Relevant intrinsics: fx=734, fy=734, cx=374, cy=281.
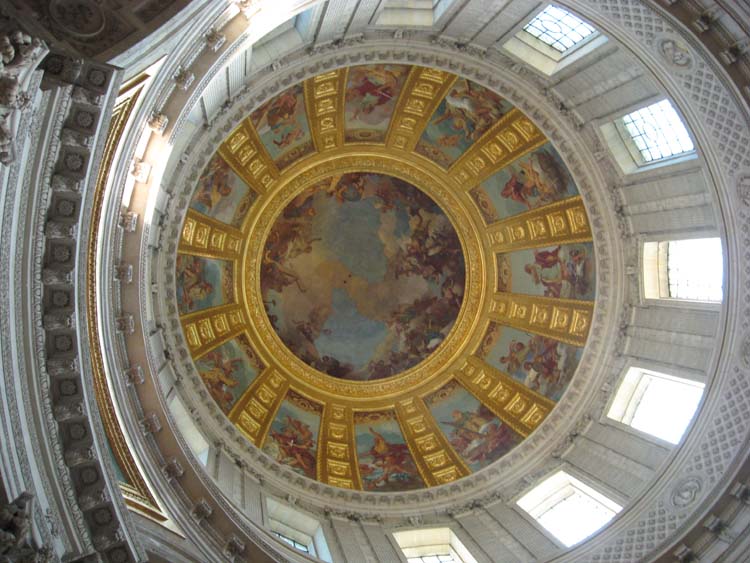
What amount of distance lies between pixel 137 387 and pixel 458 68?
38.0 feet

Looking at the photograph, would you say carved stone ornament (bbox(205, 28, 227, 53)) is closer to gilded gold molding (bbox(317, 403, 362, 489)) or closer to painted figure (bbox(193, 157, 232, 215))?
painted figure (bbox(193, 157, 232, 215))

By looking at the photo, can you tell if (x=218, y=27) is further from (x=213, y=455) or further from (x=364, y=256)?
(x=364, y=256)

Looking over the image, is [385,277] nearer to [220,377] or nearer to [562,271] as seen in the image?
[562,271]

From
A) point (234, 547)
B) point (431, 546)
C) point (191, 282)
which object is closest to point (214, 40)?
point (234, 547)

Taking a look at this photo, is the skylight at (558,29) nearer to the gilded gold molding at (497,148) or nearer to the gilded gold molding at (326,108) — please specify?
the gilded gold molding at (497,148)

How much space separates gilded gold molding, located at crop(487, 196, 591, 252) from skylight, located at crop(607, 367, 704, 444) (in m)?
4.40

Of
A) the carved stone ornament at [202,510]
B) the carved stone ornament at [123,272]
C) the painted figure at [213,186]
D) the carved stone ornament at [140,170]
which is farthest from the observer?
the painted figure at [213,186]

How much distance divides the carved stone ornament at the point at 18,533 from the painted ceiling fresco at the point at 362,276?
17.1 m

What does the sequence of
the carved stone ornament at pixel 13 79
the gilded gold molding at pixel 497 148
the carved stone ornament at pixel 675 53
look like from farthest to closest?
1. the gilded gold molding at pixel 497 148
2. the carved stone ornament at pixel 675 53
3. the carved stone ornament at pixel 13 79

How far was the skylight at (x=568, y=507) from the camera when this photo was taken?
1753cm

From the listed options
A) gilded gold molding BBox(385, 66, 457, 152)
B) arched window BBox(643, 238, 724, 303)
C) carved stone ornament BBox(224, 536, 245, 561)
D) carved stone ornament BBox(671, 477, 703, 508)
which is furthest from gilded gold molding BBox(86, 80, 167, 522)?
arched window BBox(643, 238, 724, 303)

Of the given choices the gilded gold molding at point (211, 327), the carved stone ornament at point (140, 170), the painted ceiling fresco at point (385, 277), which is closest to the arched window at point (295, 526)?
the painted ceiling fresco at point (385, 277)

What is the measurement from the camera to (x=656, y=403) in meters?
18.6

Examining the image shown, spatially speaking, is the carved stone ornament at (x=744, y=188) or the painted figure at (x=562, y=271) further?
the painted figure at (x=562, y=271)
